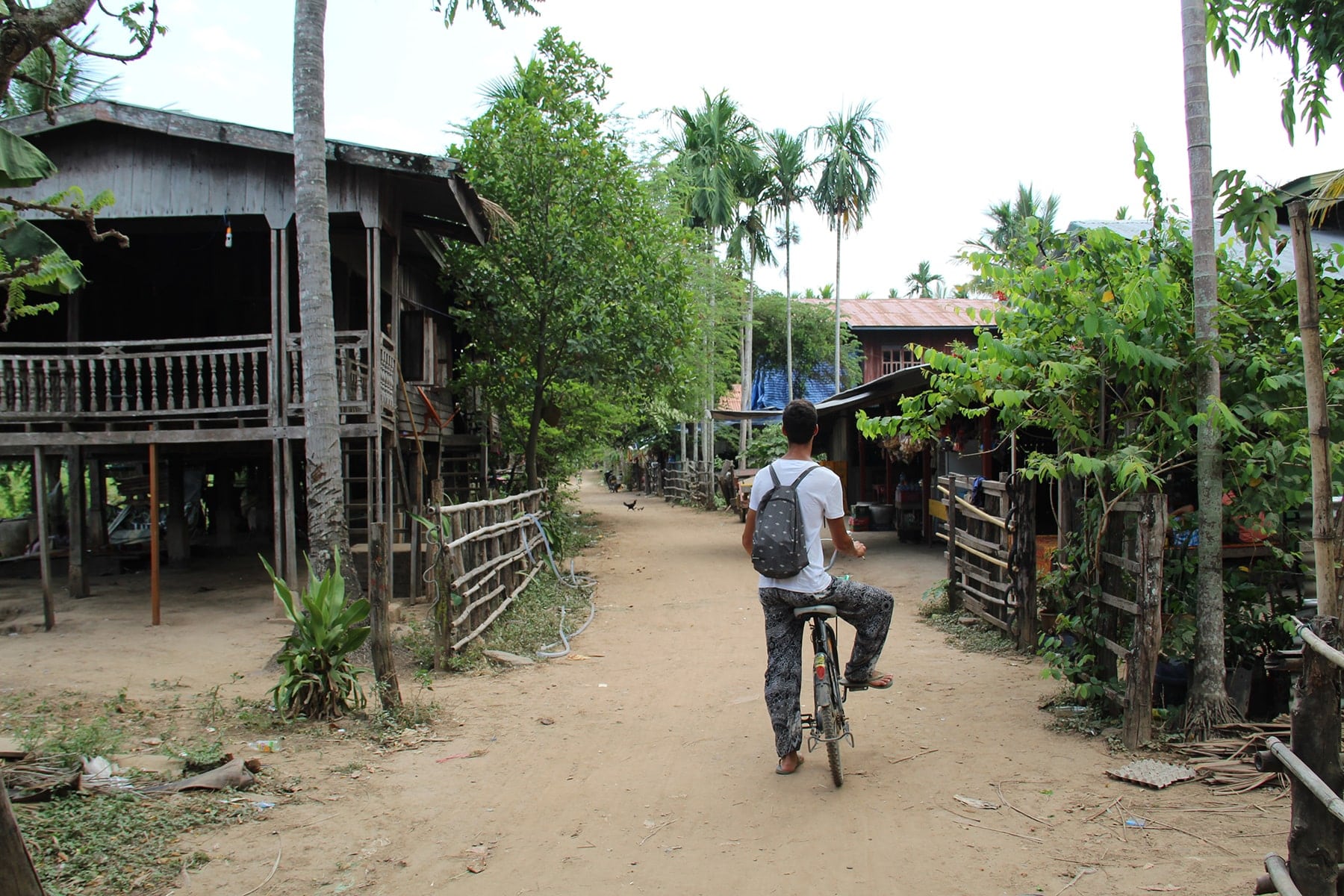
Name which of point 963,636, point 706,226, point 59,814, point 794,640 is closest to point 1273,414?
point 794,640

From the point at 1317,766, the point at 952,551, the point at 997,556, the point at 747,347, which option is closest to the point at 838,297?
the point at 747,347

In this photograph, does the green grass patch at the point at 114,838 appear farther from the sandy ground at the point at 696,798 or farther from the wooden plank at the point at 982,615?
the wooden plank at the point at 982,615

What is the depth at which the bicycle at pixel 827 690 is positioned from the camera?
4.34 metres

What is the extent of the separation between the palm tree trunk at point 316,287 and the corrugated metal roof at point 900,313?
1018 inches

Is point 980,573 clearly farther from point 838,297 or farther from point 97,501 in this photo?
point 838,297

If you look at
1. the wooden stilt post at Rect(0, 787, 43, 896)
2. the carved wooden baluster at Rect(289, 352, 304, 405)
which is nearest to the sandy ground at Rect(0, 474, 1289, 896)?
the wooden stilt post at Rect(0, 787, 43, 896)

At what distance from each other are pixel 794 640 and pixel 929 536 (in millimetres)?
11935

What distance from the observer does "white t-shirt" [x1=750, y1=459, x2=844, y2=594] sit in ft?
14.8

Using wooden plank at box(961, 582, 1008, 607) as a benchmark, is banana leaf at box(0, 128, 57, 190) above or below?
above

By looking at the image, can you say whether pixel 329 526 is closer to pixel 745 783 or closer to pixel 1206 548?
pixel 745 783

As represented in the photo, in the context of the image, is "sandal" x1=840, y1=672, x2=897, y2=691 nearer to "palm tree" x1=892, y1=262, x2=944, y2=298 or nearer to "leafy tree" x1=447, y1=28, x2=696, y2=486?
"leafy tree" x1=447, y1=28, x2=696, y2=486

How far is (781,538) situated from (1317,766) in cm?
226

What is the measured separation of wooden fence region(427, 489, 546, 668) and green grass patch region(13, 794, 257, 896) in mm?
2967

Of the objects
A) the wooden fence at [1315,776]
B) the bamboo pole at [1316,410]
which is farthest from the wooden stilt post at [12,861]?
the bamboo pole at [1316,410]
